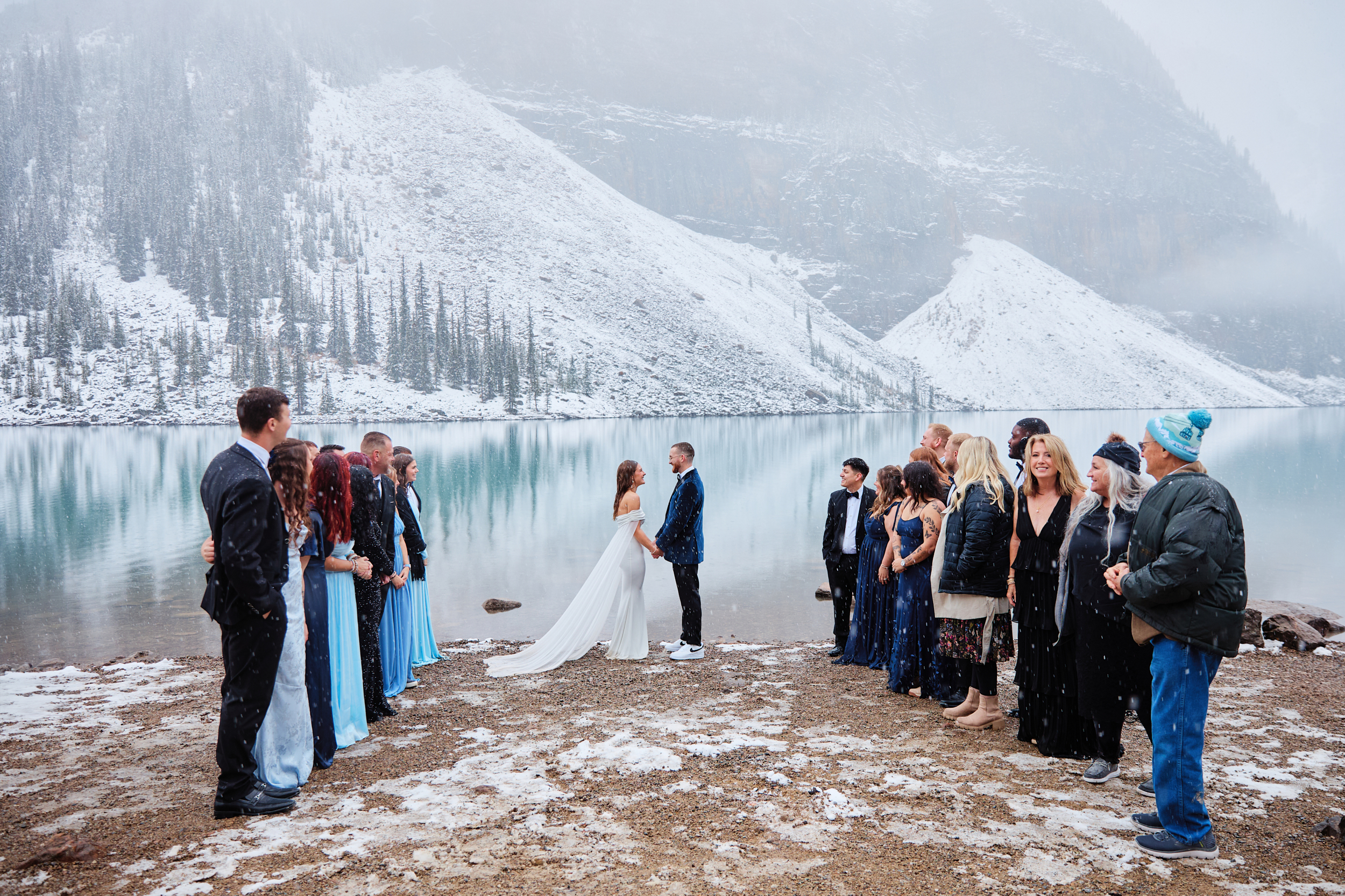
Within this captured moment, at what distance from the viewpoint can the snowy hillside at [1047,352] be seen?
14238cm

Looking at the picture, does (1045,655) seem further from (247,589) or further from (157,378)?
(157,378)

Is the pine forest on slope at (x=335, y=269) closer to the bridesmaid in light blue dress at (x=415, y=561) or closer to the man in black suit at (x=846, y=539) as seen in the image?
the bridesmaid in light blue dress at (x=415, y=561)

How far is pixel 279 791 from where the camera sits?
175 inches

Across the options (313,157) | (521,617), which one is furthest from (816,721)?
(313,157)

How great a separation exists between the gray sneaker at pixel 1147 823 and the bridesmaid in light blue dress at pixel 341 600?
15.6ft

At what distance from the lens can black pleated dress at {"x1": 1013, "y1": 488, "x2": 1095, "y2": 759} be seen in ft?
16.9

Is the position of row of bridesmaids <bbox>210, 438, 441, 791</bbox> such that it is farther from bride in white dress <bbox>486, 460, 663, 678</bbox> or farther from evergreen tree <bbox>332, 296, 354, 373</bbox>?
evergreen tree <bbox>332, 296, 354, 373</bbox>

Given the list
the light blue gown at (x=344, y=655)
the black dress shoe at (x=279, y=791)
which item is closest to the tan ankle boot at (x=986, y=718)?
the light blue gown at (x=344, y=655)

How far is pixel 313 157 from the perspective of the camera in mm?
125125

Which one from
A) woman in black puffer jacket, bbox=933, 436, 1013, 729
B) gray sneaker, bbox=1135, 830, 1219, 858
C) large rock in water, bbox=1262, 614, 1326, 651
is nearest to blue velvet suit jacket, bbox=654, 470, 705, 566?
woman in black puffer jacket, bbox=933, 436, 1013, 729

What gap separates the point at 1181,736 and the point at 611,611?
17.7 ft

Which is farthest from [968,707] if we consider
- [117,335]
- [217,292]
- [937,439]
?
[217,292]

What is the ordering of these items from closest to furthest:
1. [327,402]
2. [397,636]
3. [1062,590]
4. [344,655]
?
1. [1062,590]
2. [344,655]
3. [397,636]
4. [327,402]

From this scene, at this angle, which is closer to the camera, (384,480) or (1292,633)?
(384,480)
